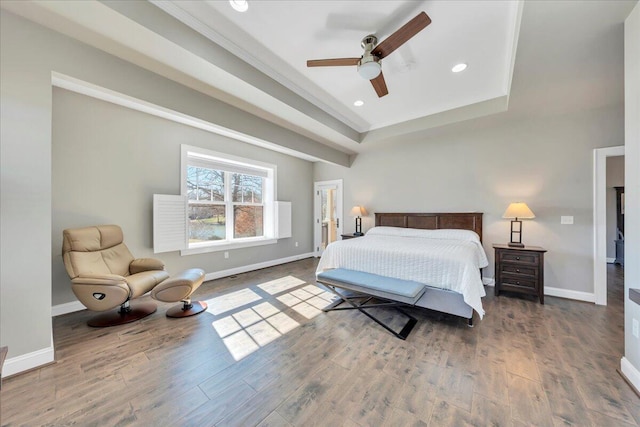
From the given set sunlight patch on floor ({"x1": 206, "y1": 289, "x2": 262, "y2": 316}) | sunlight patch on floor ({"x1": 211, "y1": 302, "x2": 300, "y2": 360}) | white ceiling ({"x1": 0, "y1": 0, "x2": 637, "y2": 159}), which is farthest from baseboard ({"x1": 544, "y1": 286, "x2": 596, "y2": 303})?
sunlight patch on floor ({"x1": 206, "y1": 289, "x2": 262, "y2": 316})

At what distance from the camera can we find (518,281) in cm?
324

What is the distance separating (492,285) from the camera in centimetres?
379

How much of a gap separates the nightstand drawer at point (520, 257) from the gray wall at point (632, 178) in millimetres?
1509

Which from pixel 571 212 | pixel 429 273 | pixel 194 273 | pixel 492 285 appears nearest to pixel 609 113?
pixel 571 212

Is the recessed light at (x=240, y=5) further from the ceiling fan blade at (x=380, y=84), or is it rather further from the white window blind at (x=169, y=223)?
the white window blind at (x=169, y=223)

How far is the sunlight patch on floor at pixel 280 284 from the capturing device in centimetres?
364

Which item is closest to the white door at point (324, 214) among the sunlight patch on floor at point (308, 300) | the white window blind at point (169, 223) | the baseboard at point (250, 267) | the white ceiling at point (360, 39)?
the baseboard at point (250, 267)

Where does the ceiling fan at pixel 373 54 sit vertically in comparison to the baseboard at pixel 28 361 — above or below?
above

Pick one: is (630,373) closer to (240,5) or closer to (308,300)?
(308,300)

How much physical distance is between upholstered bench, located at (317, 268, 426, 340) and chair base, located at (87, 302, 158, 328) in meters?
2.14

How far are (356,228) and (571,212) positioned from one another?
3475mm

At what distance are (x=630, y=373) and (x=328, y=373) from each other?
2.15 metres


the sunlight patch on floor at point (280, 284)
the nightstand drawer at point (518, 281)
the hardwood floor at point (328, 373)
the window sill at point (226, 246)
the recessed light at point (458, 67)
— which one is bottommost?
the hardwood floor at point (328, 373)

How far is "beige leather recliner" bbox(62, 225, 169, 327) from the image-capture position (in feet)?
7.69
